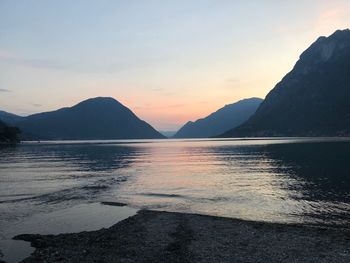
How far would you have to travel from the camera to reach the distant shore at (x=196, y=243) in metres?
28.6

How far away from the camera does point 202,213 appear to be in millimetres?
47656

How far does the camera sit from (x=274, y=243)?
106ft

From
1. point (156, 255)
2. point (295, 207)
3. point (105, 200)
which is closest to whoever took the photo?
point (156, 255)

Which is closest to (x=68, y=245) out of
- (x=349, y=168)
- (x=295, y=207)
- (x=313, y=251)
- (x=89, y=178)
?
(x=313, y=251)

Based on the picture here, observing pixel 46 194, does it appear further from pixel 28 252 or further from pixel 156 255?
pixel 156 255

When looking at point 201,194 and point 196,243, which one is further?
point 201,194

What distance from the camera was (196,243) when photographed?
32.8 m

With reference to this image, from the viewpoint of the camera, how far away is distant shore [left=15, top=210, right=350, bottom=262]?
2861 cm

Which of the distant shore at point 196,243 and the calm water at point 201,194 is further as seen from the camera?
the calm water at point 201,194

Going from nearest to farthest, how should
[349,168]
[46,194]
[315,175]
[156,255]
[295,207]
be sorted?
[156,255] < [295,207] < [46,194] < [315,175] < [349,168]

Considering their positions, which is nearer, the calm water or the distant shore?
the distant shore

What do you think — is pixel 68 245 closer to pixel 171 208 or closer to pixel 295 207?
pixel 171 208

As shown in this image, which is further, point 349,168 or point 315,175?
point 349,168

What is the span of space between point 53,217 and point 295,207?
96.6ft
